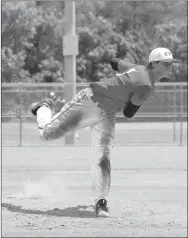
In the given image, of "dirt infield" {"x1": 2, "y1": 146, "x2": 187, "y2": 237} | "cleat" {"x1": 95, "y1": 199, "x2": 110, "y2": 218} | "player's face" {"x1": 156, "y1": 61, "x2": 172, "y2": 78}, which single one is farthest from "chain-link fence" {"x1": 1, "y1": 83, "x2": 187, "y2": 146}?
"player's face" {"x1": 156, "y1": 61, "x2": 172, "y2": 78}

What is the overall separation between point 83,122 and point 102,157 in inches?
23.0

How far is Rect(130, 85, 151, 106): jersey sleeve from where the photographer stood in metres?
7.46

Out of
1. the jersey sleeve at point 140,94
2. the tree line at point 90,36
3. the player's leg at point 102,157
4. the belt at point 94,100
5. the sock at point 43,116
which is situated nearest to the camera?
the jersey sleeve at point 140,94

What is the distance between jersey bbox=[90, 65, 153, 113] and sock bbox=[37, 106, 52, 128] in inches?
22.9

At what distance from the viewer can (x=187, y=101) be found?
1117 inches

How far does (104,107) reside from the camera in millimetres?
7766

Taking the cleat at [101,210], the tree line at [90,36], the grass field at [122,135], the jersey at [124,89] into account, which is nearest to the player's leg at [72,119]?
the jersey at [124,89]

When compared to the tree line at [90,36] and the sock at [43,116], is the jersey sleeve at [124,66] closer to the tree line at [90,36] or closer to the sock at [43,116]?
the sock at [43,116]

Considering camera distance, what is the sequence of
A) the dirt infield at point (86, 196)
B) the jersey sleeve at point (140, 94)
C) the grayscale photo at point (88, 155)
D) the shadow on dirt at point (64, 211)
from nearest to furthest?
the dirt infield at point (86, 196) < the jersey sleeve at point (140, 94) < the grayscale photo at point (88, 155) < the shadow on dirt at point (64, 211)

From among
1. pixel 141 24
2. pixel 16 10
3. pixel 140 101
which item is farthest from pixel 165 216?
pixel 141 24

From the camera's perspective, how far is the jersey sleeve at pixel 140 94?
746 centimetres

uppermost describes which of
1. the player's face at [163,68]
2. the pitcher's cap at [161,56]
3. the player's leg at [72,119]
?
the pitcher's cap at [161,56]

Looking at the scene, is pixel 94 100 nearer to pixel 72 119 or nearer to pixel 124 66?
pixel 72 119

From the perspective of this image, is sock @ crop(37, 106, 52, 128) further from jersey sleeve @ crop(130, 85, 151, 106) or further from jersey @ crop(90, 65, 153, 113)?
jersey sleeve @ crop(130, 85, 151, 106)
